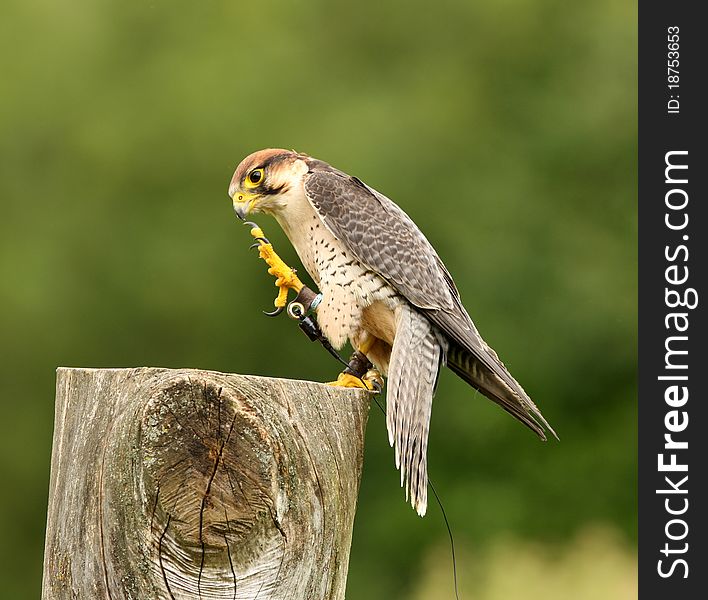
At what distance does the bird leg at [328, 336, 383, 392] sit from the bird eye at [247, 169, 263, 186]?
2.12 feet

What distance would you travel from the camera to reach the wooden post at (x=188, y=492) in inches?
85.1

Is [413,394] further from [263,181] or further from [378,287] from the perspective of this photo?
[263,181]

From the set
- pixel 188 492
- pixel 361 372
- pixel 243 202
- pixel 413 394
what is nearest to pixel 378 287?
pixel 361 372

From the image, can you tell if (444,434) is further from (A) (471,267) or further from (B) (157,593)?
(B) (157,593)

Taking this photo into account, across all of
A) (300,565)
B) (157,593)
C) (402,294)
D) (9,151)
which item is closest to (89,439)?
(157,593)

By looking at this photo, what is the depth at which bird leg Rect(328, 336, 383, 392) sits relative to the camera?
11.1 feet

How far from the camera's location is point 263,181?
3.62 m

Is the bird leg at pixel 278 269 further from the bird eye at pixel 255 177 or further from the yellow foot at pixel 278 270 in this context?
the bird eye at pixel 255 177

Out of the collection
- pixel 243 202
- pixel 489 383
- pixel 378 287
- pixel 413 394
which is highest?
pixel 243 202

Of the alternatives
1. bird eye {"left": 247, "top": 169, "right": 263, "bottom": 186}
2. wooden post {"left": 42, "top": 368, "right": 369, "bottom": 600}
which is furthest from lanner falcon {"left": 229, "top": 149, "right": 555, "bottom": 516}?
wooden post {"left": 42, "top": 368, "right": 369, "bottom": 600}

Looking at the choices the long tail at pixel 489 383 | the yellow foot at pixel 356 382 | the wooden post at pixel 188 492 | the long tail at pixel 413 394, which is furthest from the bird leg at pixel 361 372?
the wooden post at pixel 188 492

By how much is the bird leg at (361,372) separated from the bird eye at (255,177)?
2.12 feet

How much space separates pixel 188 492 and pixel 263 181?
1664 mm

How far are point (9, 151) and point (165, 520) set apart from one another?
7.40 m
